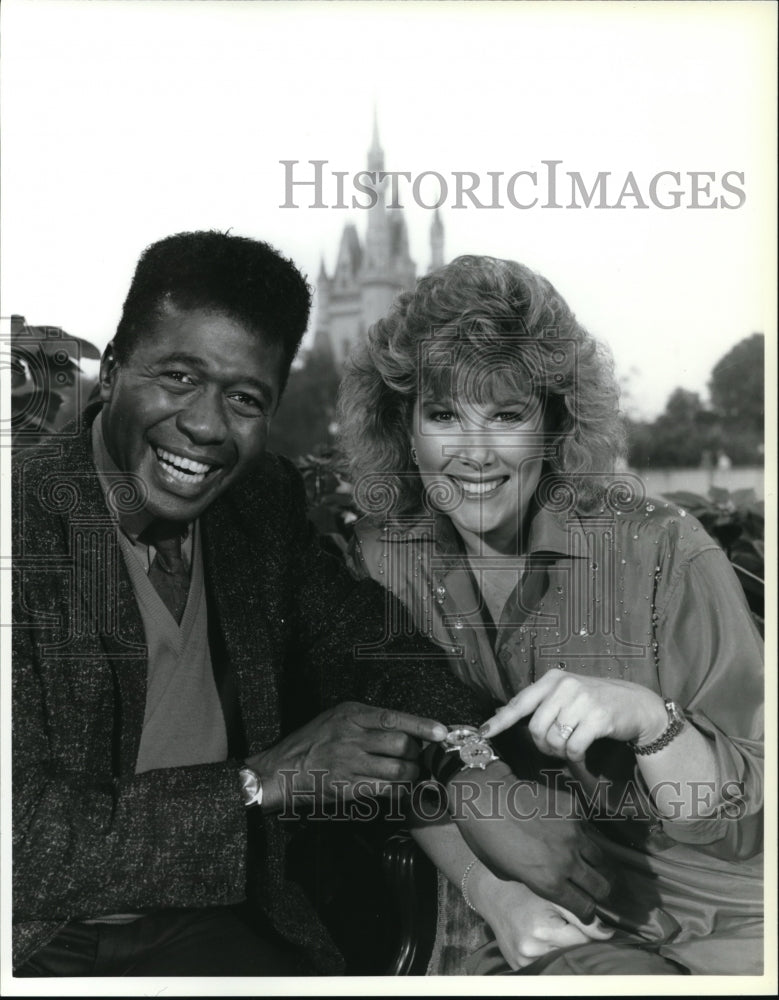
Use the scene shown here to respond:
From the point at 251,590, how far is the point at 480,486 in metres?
0.62

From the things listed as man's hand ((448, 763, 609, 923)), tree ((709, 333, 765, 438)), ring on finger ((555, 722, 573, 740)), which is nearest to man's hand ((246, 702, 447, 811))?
man's hand ((448, 763, 609, 923))

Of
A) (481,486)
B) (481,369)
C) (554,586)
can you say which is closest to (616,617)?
(554,586)

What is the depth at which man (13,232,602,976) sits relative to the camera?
255cm

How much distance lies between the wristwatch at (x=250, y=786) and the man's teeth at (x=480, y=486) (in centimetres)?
85

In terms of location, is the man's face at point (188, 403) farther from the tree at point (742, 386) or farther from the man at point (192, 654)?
the tree at point (742, 386)

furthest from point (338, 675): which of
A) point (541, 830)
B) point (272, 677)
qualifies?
point (541, 830)

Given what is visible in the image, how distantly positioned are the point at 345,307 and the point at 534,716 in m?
1.10

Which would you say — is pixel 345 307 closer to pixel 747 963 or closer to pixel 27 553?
pixel 27 553

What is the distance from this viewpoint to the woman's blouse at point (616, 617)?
2.75 metres

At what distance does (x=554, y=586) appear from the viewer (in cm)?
279

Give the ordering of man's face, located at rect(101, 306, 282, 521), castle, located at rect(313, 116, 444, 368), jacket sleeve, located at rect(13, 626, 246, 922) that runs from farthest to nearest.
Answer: castle, located at rect(313, 116, 444, 368), man's face, located at rect(101, 306, 282, 521), jacket sleeve, located at rect(13, 626, 246, 922)

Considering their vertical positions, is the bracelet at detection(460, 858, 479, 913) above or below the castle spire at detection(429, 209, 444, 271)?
below

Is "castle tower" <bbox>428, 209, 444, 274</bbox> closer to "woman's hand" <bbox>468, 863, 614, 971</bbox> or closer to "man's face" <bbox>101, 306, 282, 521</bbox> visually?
"man's face" <bbox>101, 306, 282, 521</bbox>

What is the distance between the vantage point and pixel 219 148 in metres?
2.75
